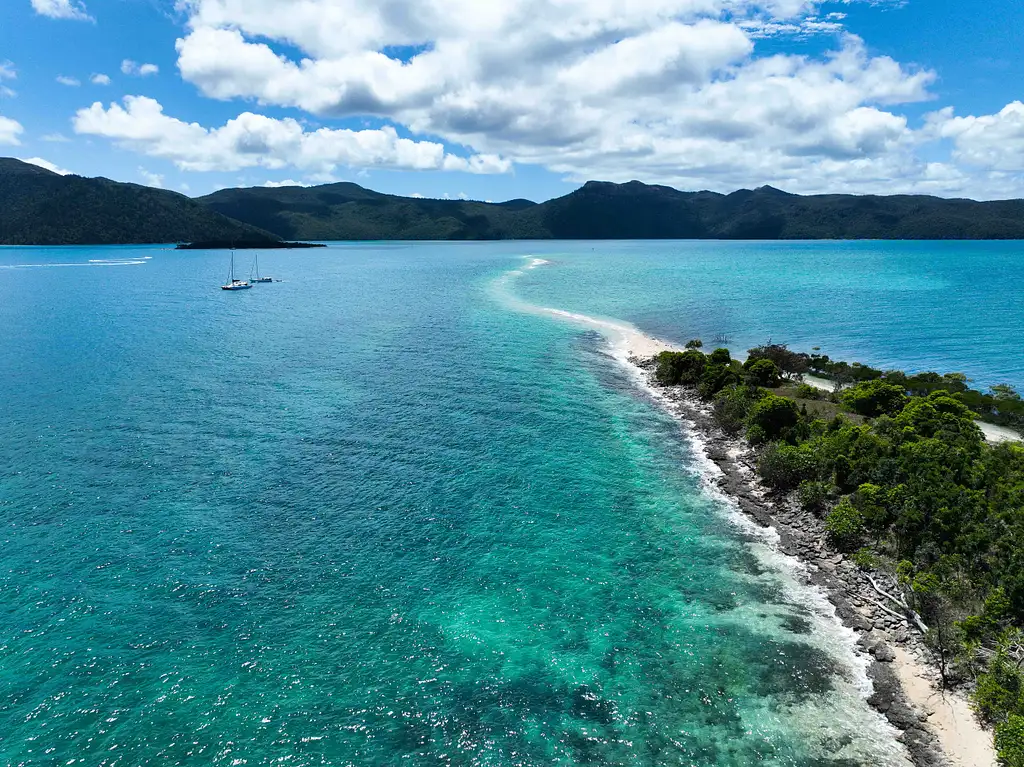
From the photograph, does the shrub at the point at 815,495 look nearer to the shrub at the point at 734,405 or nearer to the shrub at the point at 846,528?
the shrub at the point at 846,528

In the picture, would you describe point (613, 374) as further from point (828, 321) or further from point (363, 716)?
point (828, 321)

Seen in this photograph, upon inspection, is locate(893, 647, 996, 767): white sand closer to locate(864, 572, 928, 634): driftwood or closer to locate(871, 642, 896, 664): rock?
locate(871, 642, 896, 664): rock

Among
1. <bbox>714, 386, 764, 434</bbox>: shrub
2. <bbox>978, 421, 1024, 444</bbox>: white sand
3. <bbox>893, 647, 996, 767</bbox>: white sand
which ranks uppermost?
<bbox>714, 386, 764, 434</bbox>: shrub

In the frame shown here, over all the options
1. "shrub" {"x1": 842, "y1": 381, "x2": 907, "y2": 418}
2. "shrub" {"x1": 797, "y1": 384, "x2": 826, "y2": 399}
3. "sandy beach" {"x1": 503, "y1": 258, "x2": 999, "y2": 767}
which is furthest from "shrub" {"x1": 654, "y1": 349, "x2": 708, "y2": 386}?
"shrub" {"x1": 842, "y1": 381, "x2": 907, "y2": 418}

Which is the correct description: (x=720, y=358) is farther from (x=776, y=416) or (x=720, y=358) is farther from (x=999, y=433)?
(x=999, y=433)

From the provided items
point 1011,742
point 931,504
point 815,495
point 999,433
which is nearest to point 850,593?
point 931,504

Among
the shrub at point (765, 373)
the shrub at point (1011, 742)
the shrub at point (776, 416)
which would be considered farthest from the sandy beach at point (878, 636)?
the shrub at point (765, 373)
